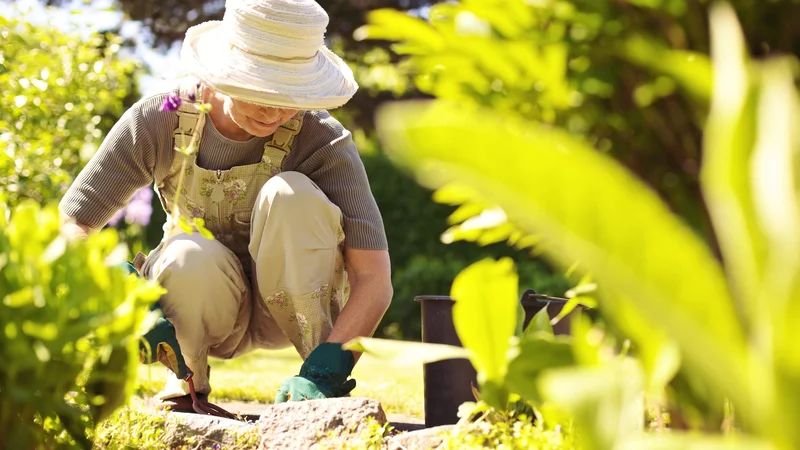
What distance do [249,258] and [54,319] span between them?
1772 mm

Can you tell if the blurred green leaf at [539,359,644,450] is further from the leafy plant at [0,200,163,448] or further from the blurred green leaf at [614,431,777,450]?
the leafy plant at [0,200,163,448]

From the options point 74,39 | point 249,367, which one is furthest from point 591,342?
point 249,367

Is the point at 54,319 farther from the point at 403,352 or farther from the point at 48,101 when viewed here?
the point at 48,101

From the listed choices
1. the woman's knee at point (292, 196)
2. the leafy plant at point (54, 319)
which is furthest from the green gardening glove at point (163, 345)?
the leafy plant at point (54, 319)

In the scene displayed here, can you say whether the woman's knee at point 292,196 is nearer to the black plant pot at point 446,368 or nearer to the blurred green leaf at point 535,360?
the black plant pot at point 446,368

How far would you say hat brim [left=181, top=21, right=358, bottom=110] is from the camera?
8.55ft

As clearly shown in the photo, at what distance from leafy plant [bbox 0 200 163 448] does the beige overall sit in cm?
111

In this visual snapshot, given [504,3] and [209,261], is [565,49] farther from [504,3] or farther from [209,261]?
[209,261]

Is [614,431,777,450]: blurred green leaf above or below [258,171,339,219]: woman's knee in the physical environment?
above

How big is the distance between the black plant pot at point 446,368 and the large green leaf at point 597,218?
200cm

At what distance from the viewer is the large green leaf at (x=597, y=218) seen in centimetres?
80

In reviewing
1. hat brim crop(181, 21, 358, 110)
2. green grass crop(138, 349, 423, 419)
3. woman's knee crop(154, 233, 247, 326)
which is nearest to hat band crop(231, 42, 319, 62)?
hat brim crop(181, 21, 358, 110)

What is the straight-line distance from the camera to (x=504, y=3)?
48.1 inches

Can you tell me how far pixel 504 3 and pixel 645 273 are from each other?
0.55 m
